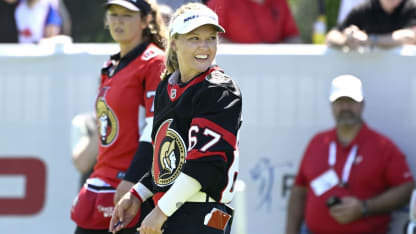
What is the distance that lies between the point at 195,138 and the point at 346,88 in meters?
3.02

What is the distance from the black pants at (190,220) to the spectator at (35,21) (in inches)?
179

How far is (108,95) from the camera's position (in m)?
4.70

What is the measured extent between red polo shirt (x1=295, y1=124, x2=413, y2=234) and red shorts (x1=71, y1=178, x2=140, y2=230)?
2222mm

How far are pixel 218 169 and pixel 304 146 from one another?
131 inches

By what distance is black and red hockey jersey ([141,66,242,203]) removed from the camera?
3645 millimetres

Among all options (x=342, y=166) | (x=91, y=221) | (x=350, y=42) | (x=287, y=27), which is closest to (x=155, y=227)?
(x=91, y=221)

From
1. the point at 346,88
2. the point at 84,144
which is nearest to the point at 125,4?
the point at 84,144

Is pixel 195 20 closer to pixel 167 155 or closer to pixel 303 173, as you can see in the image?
pixel 167 155

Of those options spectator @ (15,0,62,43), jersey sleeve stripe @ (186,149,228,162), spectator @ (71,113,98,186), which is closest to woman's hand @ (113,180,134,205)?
jersey sleeve stripe @ (186,149,228,162)

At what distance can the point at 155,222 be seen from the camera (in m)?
3.66

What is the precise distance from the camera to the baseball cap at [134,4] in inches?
186

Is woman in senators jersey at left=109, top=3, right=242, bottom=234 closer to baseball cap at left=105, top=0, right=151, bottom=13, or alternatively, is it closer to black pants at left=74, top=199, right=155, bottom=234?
black pants at left=74, top=199, right=155, bottom=234

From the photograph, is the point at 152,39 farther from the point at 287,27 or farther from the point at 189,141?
the point at 287,27

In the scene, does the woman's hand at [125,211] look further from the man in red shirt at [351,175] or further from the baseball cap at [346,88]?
the baseball cap at [346,88]
